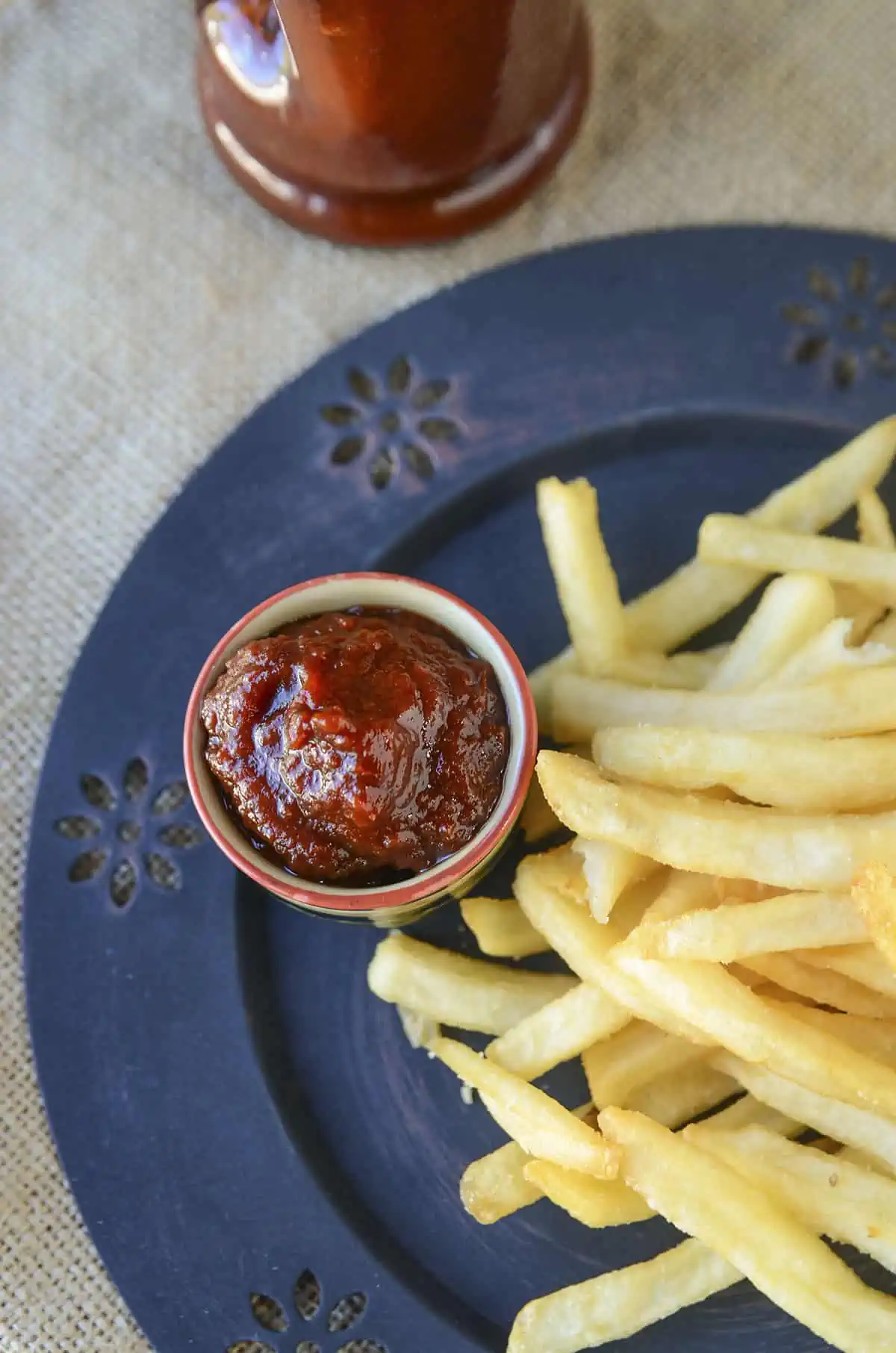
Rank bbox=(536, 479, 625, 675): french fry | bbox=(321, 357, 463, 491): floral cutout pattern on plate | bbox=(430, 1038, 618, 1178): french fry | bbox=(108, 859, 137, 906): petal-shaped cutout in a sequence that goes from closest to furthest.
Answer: bbox=(430, 1038, 618, 1178): french fry < bbox=(536, 479, 625, 675): french fry < bbox=(108, 859, 137, 906): petal-shaped cutout < bbox=(321, 357, 463, 491): floral cutout pattern on plate

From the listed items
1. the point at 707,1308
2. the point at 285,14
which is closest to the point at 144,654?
the point at 285,14

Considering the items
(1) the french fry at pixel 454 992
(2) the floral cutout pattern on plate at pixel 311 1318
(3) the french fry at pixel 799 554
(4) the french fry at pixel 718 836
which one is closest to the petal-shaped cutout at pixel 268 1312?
(2) the floral cutout pattern on plate at pixel 311 1318

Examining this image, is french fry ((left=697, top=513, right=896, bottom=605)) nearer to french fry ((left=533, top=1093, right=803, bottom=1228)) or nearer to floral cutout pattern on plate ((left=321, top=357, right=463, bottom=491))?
floral cutout pattern on plate ((left=321, top=357, right=463, bottom=491))

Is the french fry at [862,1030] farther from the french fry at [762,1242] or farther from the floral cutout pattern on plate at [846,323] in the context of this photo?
the floral cutout pattern on plate at [846,323]

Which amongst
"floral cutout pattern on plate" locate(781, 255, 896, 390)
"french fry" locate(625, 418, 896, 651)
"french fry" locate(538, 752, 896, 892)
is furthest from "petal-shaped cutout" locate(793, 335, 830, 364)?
"french fry" locate(538, 752, 896, 892)

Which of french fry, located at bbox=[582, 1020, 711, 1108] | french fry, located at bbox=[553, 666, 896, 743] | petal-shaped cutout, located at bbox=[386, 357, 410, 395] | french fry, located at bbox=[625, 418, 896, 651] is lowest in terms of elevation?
french fry, located at bbox=[582, 1020, 711, 1108]

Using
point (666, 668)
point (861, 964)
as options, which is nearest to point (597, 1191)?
point (861, 964)

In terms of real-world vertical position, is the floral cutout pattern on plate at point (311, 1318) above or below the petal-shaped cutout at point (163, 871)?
below
